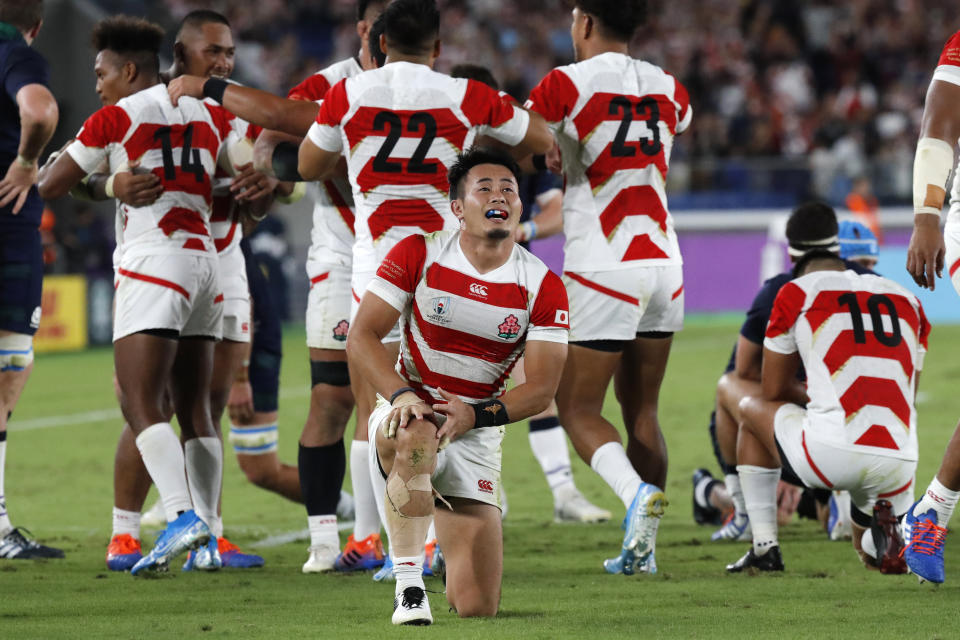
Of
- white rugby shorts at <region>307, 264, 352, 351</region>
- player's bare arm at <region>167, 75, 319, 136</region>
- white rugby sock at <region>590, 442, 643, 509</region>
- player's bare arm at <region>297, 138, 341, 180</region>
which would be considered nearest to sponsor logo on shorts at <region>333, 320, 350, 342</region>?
white rugby shorts at <region>307, 264, 352, 351</region>

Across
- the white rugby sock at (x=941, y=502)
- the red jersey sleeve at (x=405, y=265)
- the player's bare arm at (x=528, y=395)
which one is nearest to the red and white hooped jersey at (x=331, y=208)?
the red jersey sleeve at (x=405, y=265)

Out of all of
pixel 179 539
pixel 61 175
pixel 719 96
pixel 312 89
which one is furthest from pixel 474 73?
pixel 719 96

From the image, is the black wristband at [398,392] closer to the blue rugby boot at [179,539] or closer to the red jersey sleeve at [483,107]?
the blue rugby boot at [179,539]

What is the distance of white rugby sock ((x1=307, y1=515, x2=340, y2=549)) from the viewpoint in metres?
5.68

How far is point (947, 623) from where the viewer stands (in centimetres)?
424

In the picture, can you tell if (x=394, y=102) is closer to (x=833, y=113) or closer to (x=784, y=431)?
(x=784, y=431)

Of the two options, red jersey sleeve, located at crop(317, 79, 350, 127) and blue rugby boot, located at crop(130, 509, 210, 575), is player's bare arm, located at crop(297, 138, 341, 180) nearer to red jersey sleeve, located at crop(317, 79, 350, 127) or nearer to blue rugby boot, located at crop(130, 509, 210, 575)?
red jersey sleeve, located at crop(317, 79, 350, 127)

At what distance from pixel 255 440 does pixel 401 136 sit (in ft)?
8.33

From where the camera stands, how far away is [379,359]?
443 centimetres

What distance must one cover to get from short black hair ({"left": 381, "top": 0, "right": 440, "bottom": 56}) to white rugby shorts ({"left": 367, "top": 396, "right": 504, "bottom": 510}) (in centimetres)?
144

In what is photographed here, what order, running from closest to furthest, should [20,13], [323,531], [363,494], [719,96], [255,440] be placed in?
1. [363,494]
2. [323,531]
3. [20,13]
4. [255,440]
5. [719,96]

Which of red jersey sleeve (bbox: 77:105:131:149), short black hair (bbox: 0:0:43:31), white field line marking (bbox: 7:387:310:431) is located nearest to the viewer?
red jersey sleeve (bbox: 77:105:131:149)

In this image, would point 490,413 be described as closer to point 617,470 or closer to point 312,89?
point 617,470

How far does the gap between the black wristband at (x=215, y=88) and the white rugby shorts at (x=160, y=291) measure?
698 mm
